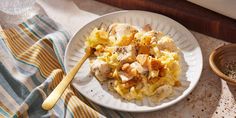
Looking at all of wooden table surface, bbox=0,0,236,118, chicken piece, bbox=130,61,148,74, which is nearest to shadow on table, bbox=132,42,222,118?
wooden table surface, bbox=0,0,236,118

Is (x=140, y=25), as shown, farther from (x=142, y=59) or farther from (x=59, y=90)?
(x=59, y=90)

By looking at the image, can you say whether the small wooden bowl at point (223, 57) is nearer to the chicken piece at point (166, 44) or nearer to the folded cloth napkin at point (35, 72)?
the chicken piece at point (166, 44)

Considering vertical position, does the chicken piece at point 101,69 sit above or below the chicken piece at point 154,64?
below

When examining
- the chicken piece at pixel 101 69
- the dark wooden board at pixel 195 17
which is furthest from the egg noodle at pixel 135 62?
the dark wooden board at pixel 195 17

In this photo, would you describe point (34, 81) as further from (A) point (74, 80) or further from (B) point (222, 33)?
(B) point (222, 33)

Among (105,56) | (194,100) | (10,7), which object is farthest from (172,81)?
(10,7)

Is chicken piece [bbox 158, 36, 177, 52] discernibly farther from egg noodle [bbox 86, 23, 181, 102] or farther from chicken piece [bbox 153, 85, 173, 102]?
chicken piece [bbox 153, 85, 173, 102]
